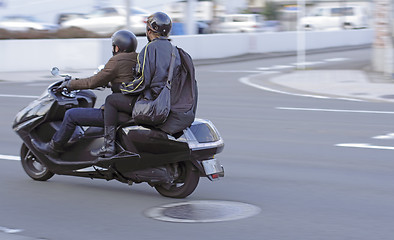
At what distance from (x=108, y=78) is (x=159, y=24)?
0.66 meters

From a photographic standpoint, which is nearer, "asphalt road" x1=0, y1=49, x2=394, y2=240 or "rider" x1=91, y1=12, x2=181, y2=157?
"asphalt road" x1=0, y1=49, x2=394, y2=240

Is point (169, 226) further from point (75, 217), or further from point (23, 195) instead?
point (23, 195)

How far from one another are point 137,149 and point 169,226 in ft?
3.59

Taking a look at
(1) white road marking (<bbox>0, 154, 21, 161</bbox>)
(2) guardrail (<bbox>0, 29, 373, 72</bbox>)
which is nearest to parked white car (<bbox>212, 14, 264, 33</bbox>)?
(2) guardrail (<bbox>0, 29, 373, 72</bbox>)

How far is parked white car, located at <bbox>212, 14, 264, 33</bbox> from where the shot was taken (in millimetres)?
49812

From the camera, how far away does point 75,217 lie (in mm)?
6270

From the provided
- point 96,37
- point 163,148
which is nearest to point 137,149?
point 163,148

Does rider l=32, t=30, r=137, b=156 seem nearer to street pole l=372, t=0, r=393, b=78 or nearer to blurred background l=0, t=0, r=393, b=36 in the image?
street pole l=372, t=0, r=393, b=78

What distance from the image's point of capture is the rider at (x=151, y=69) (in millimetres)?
6605

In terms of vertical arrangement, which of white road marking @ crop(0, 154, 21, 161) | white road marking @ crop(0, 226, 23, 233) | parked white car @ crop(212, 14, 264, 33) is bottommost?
parked white car @ crop(212, 14, 264, 33)

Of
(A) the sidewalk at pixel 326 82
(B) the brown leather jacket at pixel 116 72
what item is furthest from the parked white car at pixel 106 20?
(B) the brown leather jacket at pixel 116 72

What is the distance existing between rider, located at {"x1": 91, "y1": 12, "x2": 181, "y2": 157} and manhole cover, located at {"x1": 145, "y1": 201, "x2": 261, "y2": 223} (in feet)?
2.77

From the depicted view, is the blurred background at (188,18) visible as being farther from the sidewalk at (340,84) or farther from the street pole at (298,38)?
the sidewalk at (340,84)

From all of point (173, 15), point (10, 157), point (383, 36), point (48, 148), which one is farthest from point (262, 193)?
point (173, 15)
